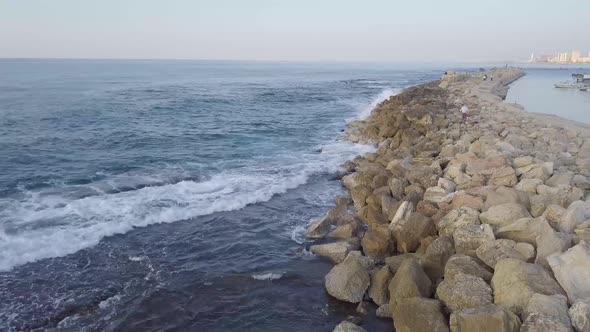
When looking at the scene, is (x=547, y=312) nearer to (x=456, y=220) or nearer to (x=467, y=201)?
(x=456, y=220)

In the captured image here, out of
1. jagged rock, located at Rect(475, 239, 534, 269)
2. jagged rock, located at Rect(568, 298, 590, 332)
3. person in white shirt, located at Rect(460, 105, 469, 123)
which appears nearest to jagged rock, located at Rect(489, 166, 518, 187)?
jagged rock, located at Rect(475, 239, 534, 269)

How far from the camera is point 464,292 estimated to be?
19.5 ft

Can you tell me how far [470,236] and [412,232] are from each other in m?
1.14

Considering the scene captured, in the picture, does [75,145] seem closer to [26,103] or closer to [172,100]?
[26,103]

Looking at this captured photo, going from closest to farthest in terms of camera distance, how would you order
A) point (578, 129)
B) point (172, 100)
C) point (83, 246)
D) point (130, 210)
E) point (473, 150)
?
point (83, 246), point (130, 210), point (473, 150), point (578, 129), point (172, 100)

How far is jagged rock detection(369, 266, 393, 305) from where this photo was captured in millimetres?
6836

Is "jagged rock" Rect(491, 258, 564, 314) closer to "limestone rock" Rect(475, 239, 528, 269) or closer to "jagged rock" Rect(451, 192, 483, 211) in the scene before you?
"limestone rock" Rect(475, 239, 528, 269)

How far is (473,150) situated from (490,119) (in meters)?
6.70

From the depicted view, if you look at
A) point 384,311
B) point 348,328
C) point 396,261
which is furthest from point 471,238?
point 348,328

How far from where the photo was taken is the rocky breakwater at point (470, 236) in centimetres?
562

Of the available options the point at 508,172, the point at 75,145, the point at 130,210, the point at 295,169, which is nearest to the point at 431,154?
the point at 508,172

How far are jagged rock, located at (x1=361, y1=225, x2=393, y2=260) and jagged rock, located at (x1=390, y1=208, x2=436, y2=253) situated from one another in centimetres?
18

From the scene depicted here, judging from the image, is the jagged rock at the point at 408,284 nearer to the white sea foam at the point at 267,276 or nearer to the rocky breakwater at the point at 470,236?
the rocky breakwater at the point at 470,236

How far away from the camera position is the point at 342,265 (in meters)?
7.36
